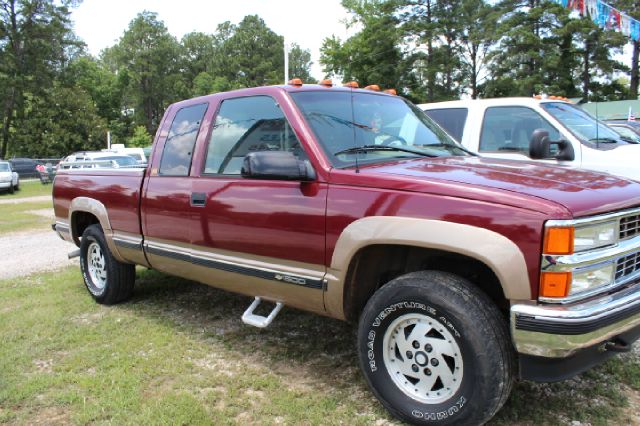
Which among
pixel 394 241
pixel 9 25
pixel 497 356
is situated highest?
pixel 9 25

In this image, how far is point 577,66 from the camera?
33.1 m

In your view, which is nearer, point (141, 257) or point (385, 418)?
point (385, 418)

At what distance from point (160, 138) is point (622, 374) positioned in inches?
157

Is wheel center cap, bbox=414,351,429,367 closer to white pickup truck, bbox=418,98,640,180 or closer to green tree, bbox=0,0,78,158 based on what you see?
white pickup truck, bbox=418,98,640,180

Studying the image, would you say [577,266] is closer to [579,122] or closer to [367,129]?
[367,129]

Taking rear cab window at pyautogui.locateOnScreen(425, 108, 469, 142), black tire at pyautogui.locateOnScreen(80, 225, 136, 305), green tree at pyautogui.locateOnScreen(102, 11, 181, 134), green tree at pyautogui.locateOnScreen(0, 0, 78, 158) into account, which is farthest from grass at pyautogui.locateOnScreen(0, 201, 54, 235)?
green tree at pyautogui.locateOnScreen(102, 11, 181, 134)

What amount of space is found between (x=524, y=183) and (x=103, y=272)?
168 inches

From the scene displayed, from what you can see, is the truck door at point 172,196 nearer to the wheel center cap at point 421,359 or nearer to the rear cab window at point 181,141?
the rear cab window at point 181,141

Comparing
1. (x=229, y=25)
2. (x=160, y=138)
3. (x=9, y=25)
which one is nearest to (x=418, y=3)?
(x=9, y=25)

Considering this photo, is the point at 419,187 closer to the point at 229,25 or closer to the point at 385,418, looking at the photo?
the point at 385,418

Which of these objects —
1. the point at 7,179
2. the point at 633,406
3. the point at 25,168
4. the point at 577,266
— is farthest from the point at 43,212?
the point at 25,168

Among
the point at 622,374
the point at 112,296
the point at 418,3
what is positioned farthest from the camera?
the point at 418,3

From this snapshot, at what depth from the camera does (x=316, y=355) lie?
3.94 meters

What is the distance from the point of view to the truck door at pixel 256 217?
128 inches
